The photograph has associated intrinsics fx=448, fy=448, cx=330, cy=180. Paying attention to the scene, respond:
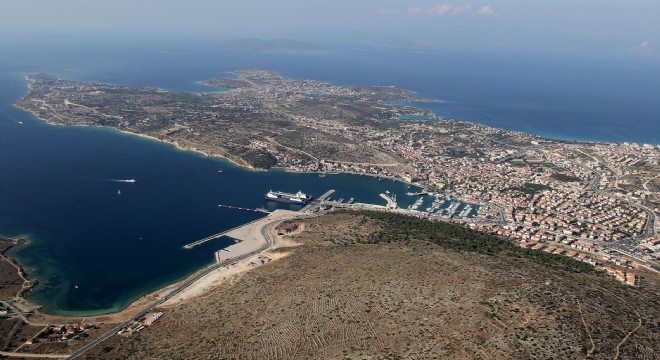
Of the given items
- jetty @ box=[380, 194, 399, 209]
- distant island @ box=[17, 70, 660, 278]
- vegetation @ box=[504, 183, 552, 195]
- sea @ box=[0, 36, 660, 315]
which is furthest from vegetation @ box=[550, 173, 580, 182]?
jetty @ box=[380, 194, 399, 209]

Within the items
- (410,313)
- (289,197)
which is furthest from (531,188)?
(410,313)

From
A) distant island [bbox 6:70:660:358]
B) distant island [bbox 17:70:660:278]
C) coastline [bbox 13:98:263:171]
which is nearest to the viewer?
distant island [bbox 6:70:660:358]

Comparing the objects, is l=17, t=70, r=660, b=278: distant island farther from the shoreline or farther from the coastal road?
the shoreline

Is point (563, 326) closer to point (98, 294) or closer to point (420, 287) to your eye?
point (420, 287)

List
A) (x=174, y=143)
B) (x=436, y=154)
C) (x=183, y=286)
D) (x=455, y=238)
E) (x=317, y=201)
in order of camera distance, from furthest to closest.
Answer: (x=436, y=154) → (x=174, y=143) → (x=317, y=201) → (x=455, y=238) → (x=183, y=286)

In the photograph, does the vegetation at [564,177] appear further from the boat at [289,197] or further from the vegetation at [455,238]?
the boat at [289,197]

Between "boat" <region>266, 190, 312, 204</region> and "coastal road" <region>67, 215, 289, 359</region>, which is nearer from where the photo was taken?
"coastal road" <region>67, 215, 289, 359</region>

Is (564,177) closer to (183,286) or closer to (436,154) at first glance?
(436,154)

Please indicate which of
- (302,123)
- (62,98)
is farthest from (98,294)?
(62,98)

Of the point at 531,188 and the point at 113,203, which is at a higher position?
the point at 113,203
